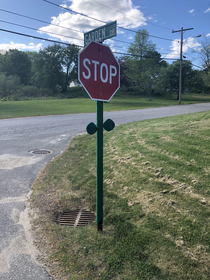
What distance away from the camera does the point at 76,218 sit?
3711 mm

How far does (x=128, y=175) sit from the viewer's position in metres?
4.98

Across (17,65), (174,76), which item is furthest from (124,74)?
(17,65)

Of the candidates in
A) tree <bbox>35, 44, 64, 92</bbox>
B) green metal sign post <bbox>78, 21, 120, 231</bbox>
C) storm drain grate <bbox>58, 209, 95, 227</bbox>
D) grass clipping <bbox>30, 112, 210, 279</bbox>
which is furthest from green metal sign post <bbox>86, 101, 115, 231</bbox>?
tree <bbox>35, 44, 64, 92</bbox>

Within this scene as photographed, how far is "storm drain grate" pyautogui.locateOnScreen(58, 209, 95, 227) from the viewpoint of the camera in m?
3.56

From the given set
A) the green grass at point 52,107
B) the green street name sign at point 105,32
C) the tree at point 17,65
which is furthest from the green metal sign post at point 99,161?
the tree at point 17,65

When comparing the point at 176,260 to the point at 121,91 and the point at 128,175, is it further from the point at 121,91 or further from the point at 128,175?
the point at 121,91

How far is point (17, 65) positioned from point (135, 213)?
76.5 metres

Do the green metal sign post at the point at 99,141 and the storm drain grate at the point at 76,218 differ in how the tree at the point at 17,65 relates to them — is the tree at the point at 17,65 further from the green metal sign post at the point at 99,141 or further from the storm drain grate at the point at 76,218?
the green metal sign post at the point at 99,141

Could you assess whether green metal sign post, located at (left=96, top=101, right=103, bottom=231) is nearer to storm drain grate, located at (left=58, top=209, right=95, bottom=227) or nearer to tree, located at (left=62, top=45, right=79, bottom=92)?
storm drain grate, located at (left=58, top=209, right=95, bottom=227)

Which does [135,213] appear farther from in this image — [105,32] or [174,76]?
[174,76]

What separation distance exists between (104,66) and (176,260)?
259 centimetres

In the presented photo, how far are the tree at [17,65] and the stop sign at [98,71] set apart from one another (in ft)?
238

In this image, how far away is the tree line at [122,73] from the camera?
153ft

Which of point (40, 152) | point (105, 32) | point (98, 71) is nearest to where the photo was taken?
point (98, 71)
